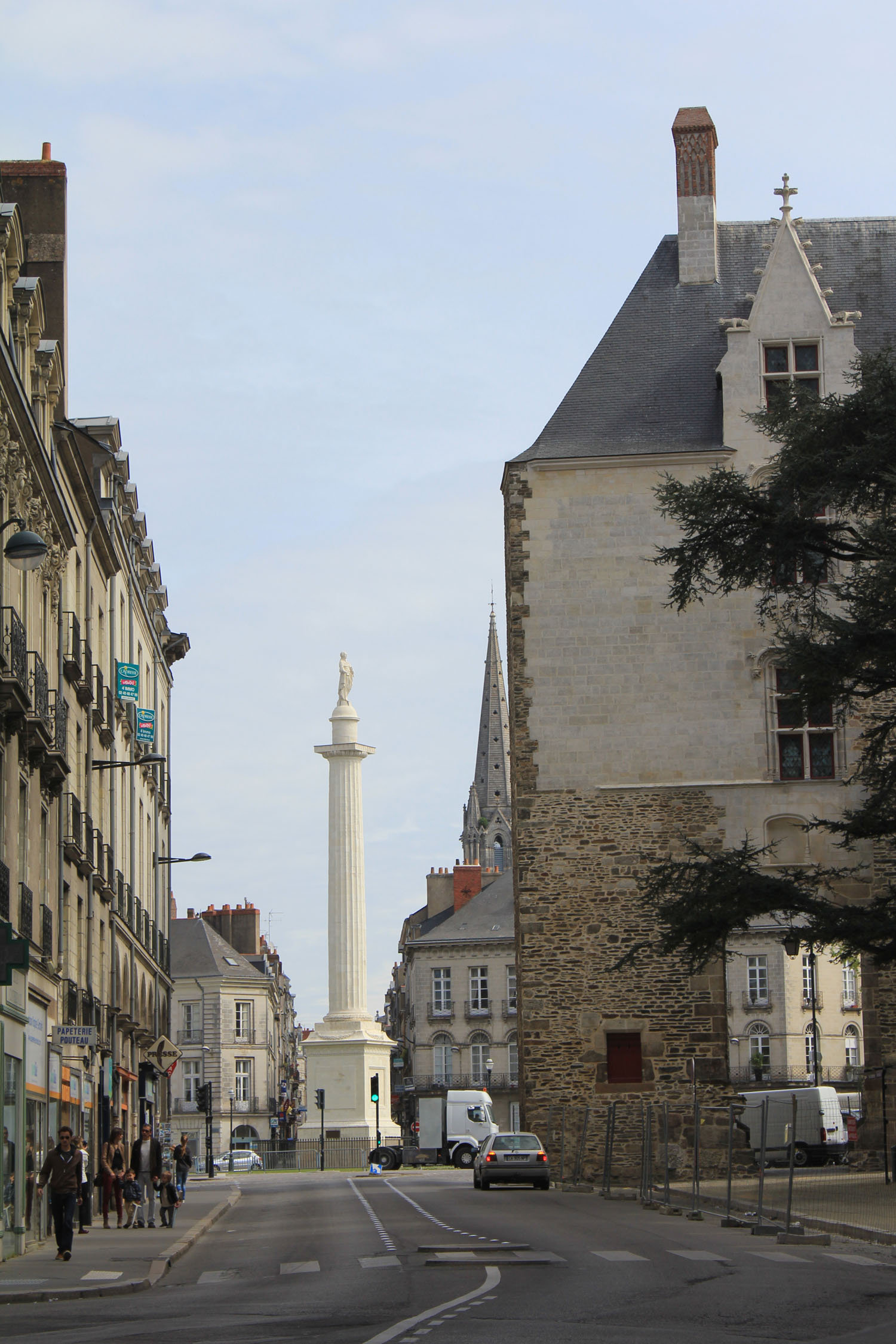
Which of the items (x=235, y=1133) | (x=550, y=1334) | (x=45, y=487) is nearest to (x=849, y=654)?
(x=45, y=487)

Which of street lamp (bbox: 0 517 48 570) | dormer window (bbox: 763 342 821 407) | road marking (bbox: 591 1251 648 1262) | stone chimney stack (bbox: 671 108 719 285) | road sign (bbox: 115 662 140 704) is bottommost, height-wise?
road marking (bbox: 591 1251 648 1262)

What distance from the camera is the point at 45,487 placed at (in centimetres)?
2370

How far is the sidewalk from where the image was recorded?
14992mm

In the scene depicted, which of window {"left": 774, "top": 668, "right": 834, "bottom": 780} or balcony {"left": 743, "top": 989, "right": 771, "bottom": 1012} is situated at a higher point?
window {"left": 774, "top": 668, "right": 834, "bottom": 780}

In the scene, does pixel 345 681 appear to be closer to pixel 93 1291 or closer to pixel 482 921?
pixel 482 921

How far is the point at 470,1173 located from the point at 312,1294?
34699 mm

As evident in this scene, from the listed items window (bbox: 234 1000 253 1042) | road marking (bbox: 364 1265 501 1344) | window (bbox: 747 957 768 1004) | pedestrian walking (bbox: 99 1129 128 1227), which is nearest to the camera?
road marking (bbox: 364 1265 501 1344)

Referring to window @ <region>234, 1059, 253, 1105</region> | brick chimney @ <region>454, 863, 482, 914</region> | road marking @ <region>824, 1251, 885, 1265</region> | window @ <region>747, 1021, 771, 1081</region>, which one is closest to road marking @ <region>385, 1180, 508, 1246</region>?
road marking @ <region>824, 1251, 885, 1265</region>

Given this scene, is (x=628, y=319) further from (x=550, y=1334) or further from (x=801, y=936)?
(x=550, y=1334)

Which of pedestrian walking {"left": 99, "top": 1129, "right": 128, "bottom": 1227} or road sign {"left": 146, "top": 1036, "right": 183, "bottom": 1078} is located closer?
pedestrian walking {"left": 99, "top": 1129, "right": 128, "bottom": 1227}

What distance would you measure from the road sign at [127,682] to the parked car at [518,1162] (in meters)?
11.0

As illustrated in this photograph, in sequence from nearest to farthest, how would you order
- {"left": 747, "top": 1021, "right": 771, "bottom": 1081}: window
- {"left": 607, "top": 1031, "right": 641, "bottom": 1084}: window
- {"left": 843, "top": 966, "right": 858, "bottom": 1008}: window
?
{"left": 607, "top": 1031, "right": 641, "bottom": 1084}: window
{"left": 747, "top": 1021, "right": 771, "bottom": 1081}: window
{"left": 843, "top": 966, "right": 858, "bottom": 1008}: window

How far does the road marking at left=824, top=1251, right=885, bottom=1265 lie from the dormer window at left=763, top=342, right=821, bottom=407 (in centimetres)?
2225

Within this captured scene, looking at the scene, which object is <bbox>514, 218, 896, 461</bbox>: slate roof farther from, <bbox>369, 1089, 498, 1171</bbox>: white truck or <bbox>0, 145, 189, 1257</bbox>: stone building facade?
<bbox>369, 1089, 498, 1171</bbox>: white truck
